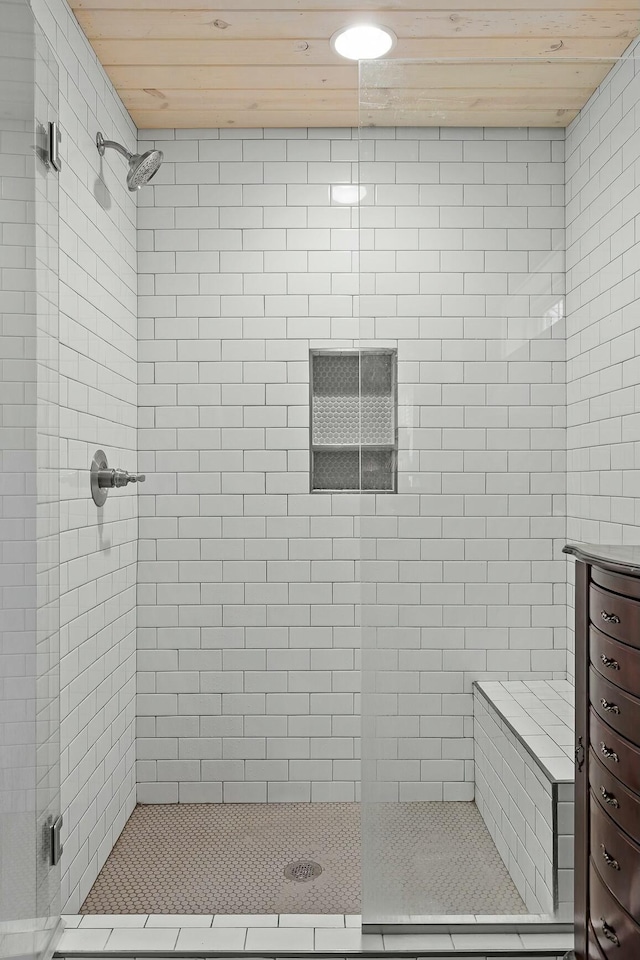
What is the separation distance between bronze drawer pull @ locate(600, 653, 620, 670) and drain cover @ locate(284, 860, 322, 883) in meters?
1.30

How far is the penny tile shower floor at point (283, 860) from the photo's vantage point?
1.77m

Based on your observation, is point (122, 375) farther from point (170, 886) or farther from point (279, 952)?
point (279, 952)

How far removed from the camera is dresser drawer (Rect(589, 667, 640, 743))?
4.53 feet

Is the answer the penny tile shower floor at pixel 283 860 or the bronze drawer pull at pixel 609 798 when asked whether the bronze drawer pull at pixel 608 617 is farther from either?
the penny tile shower floor at pixel 283 860

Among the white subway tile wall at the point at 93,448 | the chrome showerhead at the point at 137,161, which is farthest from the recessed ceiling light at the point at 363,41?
the white subway tile wall at the point at 93,448

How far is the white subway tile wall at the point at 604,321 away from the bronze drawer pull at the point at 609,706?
22 cm

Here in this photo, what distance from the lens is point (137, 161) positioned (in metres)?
2.34

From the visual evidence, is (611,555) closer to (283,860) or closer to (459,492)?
→ (459,492)

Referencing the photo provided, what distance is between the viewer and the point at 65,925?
1903mm

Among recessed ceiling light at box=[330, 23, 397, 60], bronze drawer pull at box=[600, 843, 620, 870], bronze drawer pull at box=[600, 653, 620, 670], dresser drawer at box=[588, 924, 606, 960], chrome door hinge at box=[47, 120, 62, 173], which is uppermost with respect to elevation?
recessed ceiling light at box=[330, 23, 397, 60]

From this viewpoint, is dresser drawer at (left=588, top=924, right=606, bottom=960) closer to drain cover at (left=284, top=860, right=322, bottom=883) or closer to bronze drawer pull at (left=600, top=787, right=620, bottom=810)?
bronze drawer pull at (left=600, top=787, right=620, bottom=810)

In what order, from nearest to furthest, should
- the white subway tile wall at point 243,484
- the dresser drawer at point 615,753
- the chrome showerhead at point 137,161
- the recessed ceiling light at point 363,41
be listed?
the dresser drawer at point 615,753, the recessed ceiling light at point 363,41, the chrome showerhead at point 137,161, the white subway tile wall at point 243,484

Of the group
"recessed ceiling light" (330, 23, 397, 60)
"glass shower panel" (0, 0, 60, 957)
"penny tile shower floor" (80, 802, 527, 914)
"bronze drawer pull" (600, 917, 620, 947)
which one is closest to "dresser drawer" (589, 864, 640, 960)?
"bronze drawer pull" (600, 917, 620, 947)

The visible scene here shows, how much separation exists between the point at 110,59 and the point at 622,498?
207cm
